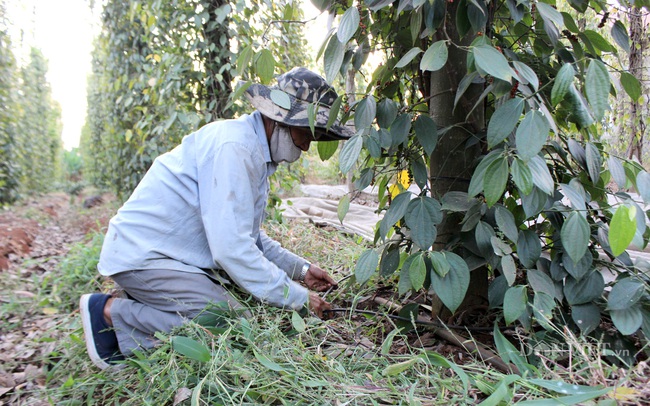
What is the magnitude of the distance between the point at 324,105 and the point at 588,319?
936 mm

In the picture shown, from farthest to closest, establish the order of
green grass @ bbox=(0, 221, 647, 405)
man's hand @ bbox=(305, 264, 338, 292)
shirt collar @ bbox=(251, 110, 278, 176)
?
1. man's hand @ bbox=(305, 264, 338, 292)
2. shirt collar @ bbox=(251, 110, 278, 176)
3. green grass @ bbox=(0, 221, 647, 405)

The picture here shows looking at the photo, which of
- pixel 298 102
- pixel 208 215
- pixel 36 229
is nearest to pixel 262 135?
pixel 298 102

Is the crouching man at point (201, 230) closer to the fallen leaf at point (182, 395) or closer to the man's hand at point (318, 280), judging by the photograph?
the man's hand at point (318, 280)

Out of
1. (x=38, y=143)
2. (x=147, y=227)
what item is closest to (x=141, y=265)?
(x=147, y=227)

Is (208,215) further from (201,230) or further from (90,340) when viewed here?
(90,340)

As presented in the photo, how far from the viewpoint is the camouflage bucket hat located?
57.7 inches

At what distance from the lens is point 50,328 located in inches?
77.0

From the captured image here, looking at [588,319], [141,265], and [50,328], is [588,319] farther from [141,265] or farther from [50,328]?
[50,328]

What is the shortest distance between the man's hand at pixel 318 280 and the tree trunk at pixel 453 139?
49 cm

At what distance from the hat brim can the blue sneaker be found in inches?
33.1

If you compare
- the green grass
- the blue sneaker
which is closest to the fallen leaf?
the green grass

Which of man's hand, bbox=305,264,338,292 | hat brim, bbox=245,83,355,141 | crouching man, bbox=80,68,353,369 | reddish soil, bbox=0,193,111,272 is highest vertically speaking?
hat brim, bbox=245,83,355,141

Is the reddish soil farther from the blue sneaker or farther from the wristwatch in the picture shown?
the wristwatch

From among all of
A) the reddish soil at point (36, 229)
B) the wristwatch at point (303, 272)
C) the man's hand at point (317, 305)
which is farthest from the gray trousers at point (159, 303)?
the reddish soil at point (36, 229)
